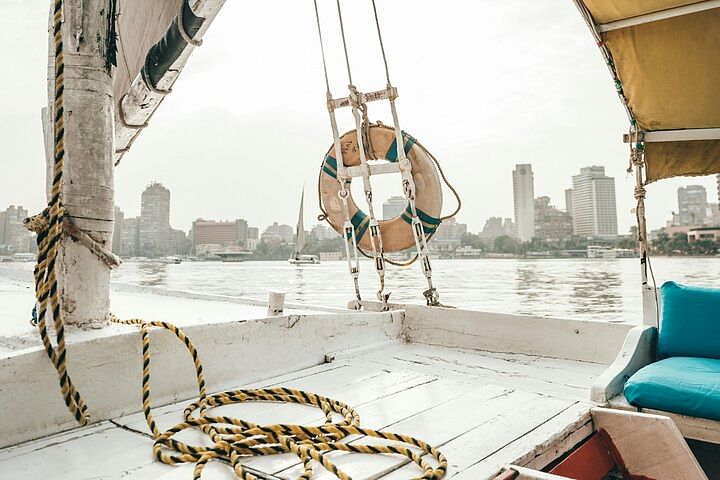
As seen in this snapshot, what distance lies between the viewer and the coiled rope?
135 centimetres

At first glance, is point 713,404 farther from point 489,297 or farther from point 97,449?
point 489,297

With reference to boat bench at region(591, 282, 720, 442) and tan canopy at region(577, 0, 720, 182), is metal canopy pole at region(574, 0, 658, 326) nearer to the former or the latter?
tan canopy at region(577, 0, 720, 182)

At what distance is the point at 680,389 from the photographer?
61.1 inches

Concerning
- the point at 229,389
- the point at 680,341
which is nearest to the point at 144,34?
the point at 229,389

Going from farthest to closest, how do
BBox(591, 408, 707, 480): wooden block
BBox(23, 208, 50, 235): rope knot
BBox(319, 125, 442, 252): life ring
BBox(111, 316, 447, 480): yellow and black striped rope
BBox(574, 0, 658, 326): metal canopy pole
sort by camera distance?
BBox(319, 125, 442, 252): life ring → BBox(574, 0, 658, 326): metal canopy pole → BBox(23, 208, 50, 235): rope knot → BBox(591, 408, 707, 480): wooden block → BBox(111, 316, 447, 480): yellow and black striped rope

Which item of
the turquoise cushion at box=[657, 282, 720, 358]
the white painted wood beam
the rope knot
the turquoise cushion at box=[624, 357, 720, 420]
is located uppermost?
the white painted wood beam

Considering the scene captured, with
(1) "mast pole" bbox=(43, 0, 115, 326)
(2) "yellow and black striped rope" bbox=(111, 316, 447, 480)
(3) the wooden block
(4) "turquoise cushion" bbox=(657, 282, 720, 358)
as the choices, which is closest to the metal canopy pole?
(4) "turquoise cushion" bbox=(657, 282, 720, 358)

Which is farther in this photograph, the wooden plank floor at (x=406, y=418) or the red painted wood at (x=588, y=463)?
the red painted wood at (x=588, y=463)

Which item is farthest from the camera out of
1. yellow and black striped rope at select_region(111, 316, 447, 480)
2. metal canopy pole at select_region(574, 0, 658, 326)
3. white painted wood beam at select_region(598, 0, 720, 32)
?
metal canopy pole at select_region(574, 0, 658, 326)

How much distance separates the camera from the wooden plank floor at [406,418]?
1.31 metres

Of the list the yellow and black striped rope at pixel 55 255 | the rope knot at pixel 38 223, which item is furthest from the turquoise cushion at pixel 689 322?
the rope knot at pixel 38 223

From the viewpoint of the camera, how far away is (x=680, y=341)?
195 centimetres

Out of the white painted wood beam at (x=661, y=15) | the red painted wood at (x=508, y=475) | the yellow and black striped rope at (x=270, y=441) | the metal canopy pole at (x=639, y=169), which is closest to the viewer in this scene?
the red painted wood at (x=508, y=475)

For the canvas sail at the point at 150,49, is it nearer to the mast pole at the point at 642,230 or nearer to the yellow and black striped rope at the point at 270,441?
the yellow and black striped rope at the point at 270,441
